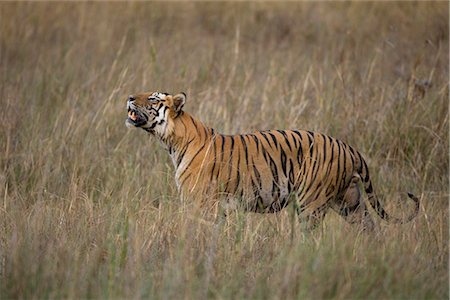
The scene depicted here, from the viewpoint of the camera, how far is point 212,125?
7.16m

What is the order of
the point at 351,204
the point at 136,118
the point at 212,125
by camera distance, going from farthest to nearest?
the point at 212,125 < the point at 351,204 < the point at 136,118

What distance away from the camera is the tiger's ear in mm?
5520

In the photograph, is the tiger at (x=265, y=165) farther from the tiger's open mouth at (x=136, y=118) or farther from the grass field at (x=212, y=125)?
the grass field at (x=212, y=125)

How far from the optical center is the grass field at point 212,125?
4.03 metres

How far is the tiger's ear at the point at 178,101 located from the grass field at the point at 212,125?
0.48m

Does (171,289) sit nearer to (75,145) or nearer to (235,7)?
(75,145)

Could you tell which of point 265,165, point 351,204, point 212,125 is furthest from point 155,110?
point 212,125

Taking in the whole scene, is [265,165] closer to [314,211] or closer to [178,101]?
[314,211]

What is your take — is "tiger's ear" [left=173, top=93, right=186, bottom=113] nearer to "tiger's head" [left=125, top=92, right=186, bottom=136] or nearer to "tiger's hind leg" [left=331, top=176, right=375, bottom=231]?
"tiger's head" [left=125, top=92, right=186, bottom=136]

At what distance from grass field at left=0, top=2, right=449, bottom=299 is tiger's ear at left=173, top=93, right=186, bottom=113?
0.48 meters

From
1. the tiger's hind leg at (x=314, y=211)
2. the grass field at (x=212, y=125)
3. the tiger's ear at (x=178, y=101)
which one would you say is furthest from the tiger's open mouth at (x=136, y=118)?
the tiger's hind leg at (x=314, y=211)

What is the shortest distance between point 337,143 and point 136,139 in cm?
207

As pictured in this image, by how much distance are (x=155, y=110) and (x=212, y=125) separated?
1689 millimetres

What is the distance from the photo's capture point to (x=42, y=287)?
384cm
